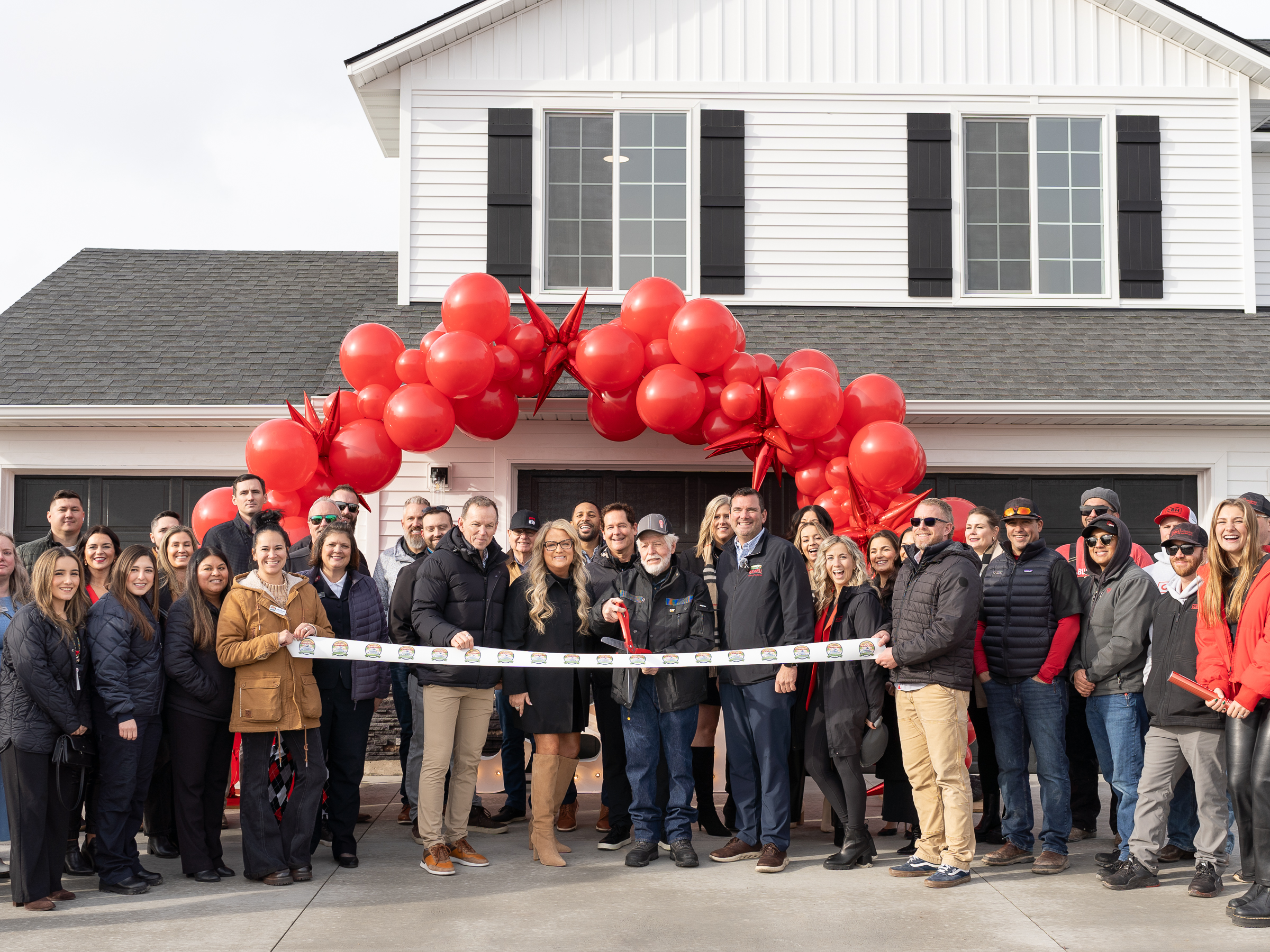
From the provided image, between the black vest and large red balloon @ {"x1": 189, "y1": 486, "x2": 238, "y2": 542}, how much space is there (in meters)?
5.11

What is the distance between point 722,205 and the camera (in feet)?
36.2

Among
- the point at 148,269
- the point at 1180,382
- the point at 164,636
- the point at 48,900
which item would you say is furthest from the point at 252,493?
the point at 1180,382

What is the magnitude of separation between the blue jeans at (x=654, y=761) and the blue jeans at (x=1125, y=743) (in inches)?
87.8

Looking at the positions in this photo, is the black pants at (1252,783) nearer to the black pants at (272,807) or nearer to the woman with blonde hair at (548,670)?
the black pants at (272,807)

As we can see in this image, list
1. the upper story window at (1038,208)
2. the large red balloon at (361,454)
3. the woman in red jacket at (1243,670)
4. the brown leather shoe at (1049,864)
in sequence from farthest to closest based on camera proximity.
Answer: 1. the upper story window at (1038,208)
2. the large red balloon at (361,454)
3. the brown leather shoe at (1049,864)
4. the woman in red jacket at (1243,670)

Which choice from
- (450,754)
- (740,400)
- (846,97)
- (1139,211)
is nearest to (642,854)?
(450,754)

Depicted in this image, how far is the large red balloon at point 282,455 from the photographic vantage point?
7996 millimetres

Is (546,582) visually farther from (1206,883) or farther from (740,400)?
(1206,883)

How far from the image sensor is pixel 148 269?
12820mm

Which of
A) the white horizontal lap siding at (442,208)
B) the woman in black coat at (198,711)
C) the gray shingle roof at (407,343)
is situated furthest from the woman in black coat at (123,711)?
the white horizontal lap siding at (442,208)

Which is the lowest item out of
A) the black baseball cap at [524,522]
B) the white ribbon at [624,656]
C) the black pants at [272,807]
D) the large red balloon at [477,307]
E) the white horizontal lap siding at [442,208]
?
the black pants at [272,807]

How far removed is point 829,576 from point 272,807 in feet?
10.8

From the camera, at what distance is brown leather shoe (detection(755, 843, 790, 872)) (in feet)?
20.4

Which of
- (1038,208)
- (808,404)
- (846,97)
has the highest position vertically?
(846,97)
